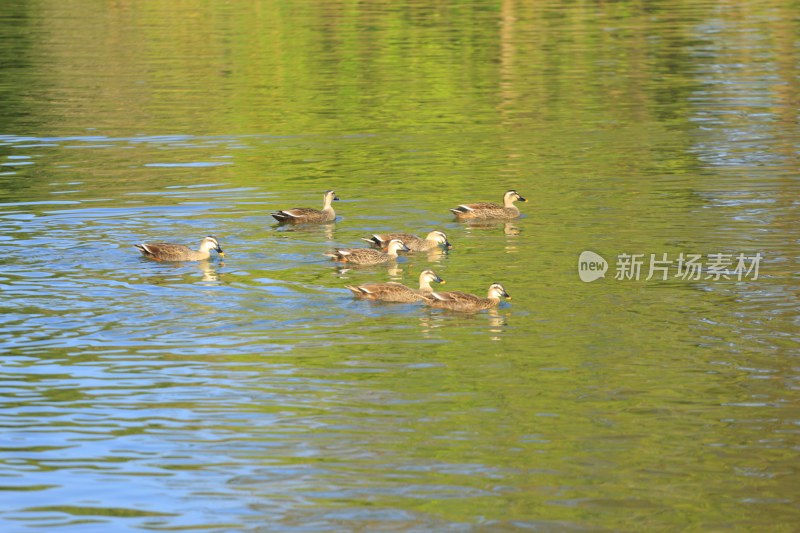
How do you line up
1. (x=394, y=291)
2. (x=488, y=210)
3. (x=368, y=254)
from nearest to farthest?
(x=394, y=291), (x=368, y=254), (x=488, y=210)

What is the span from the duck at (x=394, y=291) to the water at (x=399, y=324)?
260 mm

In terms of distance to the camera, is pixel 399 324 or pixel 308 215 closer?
pixel 399 324

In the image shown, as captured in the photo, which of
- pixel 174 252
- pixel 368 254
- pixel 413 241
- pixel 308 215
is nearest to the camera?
pixel 368 254

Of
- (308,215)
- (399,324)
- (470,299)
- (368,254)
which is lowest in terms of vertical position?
(399,324)

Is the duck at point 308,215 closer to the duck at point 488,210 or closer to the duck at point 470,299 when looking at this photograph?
the duck at point 488,210

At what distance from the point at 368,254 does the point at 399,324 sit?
3498mm

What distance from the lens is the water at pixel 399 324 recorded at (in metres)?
12.8

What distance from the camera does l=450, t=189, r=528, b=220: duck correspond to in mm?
25125

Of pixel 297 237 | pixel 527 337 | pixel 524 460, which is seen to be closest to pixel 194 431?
pixel 524 460

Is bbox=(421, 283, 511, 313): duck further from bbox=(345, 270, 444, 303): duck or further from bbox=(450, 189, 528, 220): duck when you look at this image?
bbox=(450, 189, 528, 220): duck

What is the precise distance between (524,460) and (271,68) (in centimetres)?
4186

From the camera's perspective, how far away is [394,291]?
764 inches

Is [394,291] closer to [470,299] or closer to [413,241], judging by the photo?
[470,299]

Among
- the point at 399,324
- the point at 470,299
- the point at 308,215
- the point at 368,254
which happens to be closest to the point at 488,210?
the point at 308,215
